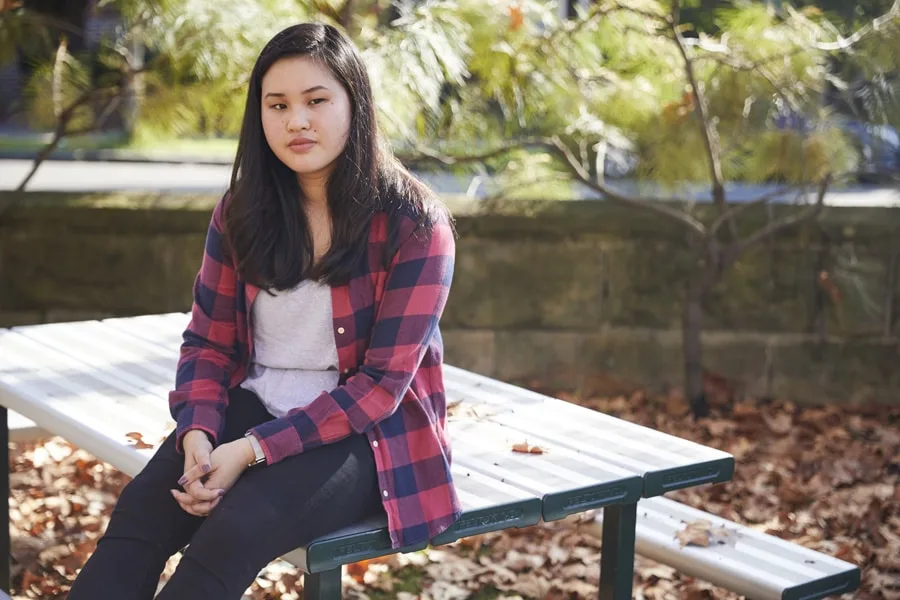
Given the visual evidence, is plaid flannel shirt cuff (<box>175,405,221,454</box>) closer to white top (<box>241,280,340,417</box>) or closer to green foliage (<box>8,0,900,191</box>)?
white top (<box>241,280,340,417</box>)

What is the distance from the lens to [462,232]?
5.27 m

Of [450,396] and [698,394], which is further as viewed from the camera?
[698,394]

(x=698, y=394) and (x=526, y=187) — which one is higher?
(x=526, y=187)

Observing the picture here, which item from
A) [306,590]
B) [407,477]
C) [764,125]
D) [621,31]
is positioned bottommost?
[306,590]

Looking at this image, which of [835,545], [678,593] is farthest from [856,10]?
[678,593]

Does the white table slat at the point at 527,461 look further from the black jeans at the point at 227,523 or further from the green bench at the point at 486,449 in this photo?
the black jeans at the point at 227,523

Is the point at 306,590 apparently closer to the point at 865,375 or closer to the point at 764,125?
the point at 764,125

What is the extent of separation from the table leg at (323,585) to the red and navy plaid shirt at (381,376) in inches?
4.8

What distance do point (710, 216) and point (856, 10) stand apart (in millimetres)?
986

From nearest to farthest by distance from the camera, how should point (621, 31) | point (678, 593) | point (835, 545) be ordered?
point (678, 593), point (835, 545), point (621, 31)

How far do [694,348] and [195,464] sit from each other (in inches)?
120

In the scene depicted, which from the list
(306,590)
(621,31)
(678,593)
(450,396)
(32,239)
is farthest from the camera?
(32,239)

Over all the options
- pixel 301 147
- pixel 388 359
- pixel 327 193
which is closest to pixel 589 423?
pixel 388 359

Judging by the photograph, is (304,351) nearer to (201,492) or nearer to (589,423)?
(201,492)
